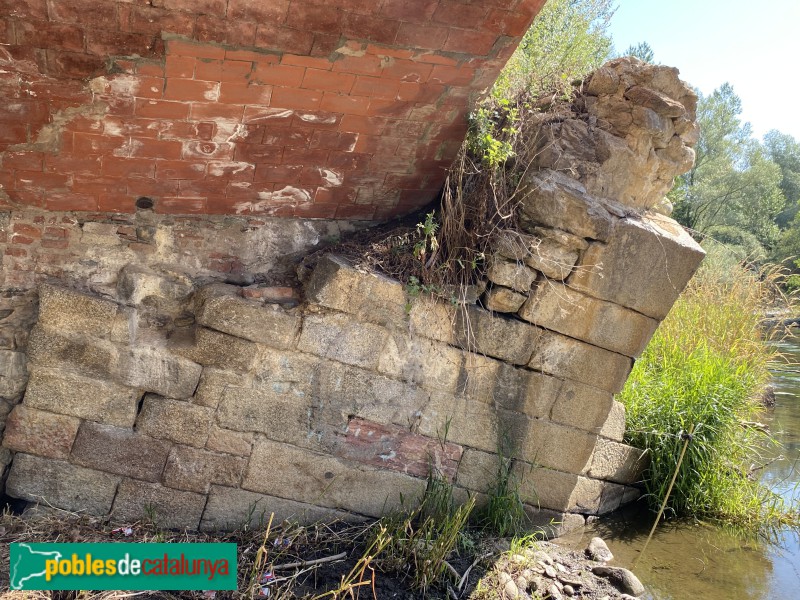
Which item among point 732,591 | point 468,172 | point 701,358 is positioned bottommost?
point 732,591

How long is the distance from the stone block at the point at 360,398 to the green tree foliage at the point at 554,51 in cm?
192

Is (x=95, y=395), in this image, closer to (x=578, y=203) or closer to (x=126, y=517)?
(x=126, y=517)

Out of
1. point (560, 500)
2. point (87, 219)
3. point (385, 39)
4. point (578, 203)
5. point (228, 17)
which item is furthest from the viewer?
point (560, 500)

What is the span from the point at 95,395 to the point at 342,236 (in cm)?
163

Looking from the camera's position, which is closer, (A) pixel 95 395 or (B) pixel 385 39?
(B) pixel 385 39

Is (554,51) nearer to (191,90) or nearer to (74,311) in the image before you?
(191,90)

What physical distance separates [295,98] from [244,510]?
7.36ft

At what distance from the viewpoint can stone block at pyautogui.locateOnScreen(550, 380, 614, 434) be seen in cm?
424

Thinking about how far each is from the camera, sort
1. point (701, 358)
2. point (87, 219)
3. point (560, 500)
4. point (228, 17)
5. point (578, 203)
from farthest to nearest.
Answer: point (701, 358)
point (560, 500)
point (578, 203)
point (87, 219)
point (228, 17)

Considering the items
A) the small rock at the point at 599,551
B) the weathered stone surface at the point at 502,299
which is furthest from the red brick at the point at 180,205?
the small rock at the point at 599,551

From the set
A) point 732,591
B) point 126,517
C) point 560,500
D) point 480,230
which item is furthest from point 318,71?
point 732,591

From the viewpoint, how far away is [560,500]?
440 centimetres

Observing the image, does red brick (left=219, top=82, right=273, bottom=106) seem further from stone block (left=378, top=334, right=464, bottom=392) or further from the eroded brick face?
stone block (left=378, top=334, right=464, bottom=392)

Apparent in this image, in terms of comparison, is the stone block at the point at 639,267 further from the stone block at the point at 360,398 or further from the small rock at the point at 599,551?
the small rock at the point at 599,551
